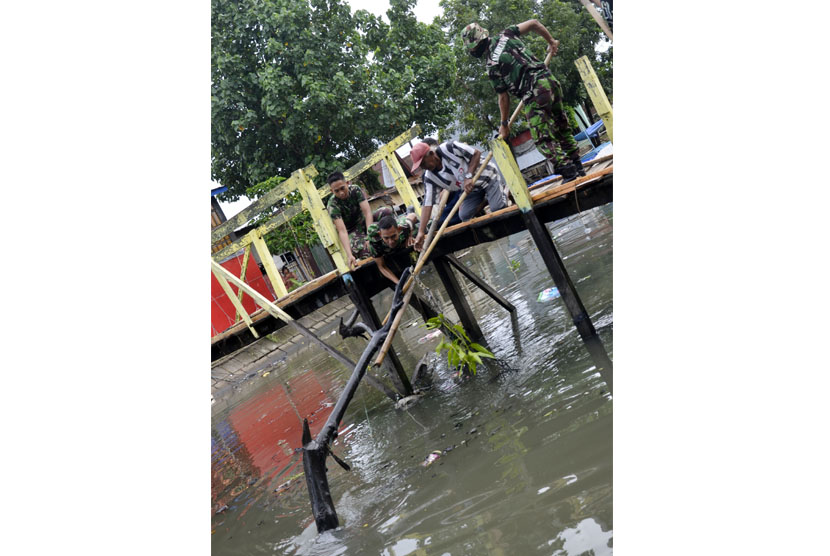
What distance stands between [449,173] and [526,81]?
3.88ft

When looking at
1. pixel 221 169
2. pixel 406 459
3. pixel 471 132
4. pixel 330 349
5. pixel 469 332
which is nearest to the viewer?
pixel 406 459

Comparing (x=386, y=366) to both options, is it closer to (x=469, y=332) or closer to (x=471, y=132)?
(x=469, y=332)

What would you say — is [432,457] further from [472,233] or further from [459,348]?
[472,233]

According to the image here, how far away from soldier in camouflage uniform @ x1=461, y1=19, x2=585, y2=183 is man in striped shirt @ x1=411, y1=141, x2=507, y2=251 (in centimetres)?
60

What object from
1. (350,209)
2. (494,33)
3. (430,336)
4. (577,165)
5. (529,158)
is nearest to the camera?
(577,165)

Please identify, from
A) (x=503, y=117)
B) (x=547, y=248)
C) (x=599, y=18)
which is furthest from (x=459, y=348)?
(x=599, y=18)

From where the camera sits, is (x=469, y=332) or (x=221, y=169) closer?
(x=469, y=332)

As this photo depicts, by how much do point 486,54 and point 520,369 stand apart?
3.06 meters

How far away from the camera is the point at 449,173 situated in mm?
6023

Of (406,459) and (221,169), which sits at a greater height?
(221,169)

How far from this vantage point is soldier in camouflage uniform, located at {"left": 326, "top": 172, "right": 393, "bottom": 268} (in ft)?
21.3

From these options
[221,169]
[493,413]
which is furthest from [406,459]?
[221,169]

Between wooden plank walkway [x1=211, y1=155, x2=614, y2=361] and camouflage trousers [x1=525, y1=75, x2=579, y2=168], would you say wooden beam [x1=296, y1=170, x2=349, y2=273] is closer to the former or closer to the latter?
wooden plank walkway [x1=211, y1=155, x2=614, y2=361]

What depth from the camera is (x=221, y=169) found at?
1719cm
